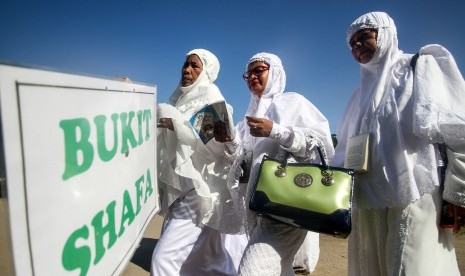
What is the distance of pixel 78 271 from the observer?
2.50 ft

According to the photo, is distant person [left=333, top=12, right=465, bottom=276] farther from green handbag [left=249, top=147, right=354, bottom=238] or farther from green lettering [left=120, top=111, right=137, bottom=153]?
green lettering [left=120, top=111, right=137, bottom=153]

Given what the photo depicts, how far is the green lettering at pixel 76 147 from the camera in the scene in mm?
719

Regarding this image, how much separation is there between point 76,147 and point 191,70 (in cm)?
235

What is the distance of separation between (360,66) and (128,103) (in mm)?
1868

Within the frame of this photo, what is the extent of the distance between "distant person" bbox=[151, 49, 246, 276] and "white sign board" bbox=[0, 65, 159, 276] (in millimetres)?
1461

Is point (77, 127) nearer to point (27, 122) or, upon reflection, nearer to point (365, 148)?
point (27, 122)

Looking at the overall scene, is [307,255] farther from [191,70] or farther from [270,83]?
[191,70]

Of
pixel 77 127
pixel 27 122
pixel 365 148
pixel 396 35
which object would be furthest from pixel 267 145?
pixel 27 122

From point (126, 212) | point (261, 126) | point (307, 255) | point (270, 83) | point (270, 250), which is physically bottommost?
point (307, 255)

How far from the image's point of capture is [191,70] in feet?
9.95

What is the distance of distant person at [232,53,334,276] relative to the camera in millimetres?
1998

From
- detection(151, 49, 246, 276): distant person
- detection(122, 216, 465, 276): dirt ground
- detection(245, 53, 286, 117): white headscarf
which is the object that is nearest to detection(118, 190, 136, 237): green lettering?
detection(151, 49, 246, 276): distant person

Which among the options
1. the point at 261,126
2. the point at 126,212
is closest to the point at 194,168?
the point at 261,126

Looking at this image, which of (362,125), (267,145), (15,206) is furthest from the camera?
(267,145)
